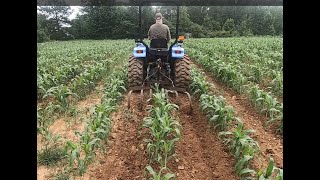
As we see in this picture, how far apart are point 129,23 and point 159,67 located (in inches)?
667

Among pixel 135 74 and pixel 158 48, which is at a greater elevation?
pixel 158 48

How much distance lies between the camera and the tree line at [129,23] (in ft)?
79.4

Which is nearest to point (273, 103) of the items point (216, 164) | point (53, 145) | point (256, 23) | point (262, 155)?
point (262, 155)

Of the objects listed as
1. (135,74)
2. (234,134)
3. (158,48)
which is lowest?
(234,134)

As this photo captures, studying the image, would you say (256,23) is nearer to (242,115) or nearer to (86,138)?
(242,115)

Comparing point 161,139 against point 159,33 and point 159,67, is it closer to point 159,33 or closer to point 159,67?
point 159,67

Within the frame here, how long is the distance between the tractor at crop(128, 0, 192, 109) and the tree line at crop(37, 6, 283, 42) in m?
14.9

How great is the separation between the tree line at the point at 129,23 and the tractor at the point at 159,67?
1493 cm

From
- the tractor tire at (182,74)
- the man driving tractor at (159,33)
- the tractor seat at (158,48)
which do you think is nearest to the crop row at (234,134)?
the tractor tire at (182,74)

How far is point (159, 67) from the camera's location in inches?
231

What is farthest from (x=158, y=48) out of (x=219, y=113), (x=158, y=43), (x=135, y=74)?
(x=219, y=113)

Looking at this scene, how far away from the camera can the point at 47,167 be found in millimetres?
3574

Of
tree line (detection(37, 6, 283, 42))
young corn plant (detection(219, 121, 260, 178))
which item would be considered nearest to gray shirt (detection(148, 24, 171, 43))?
young corn plant (detection(219, 121, 260, 178))
